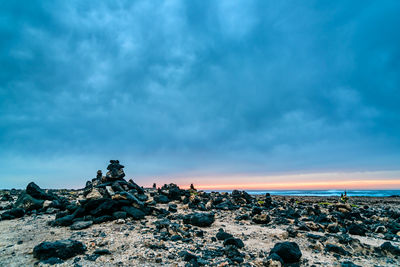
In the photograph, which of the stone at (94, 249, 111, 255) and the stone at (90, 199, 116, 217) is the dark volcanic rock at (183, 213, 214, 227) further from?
the stone at (94, 249, 111, 255)

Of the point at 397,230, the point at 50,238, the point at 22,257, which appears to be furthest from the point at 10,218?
the point at 397,230

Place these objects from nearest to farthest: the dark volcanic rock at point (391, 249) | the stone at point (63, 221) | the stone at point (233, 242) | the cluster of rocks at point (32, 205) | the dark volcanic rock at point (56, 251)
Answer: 1. the dark volcanic rock at point (56, 251)
2. the dark volcanic rock at point (391, 249)
3. the stone at point (233, 242)
4. the stone at point (63, 221)
5. the cluster of rocks at point (32, 205)

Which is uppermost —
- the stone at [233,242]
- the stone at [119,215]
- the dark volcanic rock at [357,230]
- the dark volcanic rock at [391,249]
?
the stone at [119,215]

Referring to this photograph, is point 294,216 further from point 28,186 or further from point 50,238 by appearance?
point 28,186

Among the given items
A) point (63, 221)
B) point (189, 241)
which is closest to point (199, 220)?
point (189, 241)

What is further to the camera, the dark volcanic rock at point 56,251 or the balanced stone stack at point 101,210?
the balanced stone stack at point 101,210

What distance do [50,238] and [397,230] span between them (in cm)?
1684

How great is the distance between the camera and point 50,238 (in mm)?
8273

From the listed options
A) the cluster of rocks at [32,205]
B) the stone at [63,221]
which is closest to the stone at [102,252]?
the stone at [63,221]

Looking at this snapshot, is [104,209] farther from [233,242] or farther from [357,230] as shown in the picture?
[357,230]

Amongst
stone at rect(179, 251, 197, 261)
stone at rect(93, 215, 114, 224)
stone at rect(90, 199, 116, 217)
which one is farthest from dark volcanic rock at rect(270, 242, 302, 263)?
stone at rect(90, 199, 116, 217)

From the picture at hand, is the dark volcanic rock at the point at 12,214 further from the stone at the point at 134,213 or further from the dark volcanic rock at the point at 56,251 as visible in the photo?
the dark volcanic rock at the point at 56,251

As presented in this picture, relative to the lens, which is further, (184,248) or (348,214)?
(348,214)

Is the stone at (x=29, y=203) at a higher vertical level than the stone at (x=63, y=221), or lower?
higher
